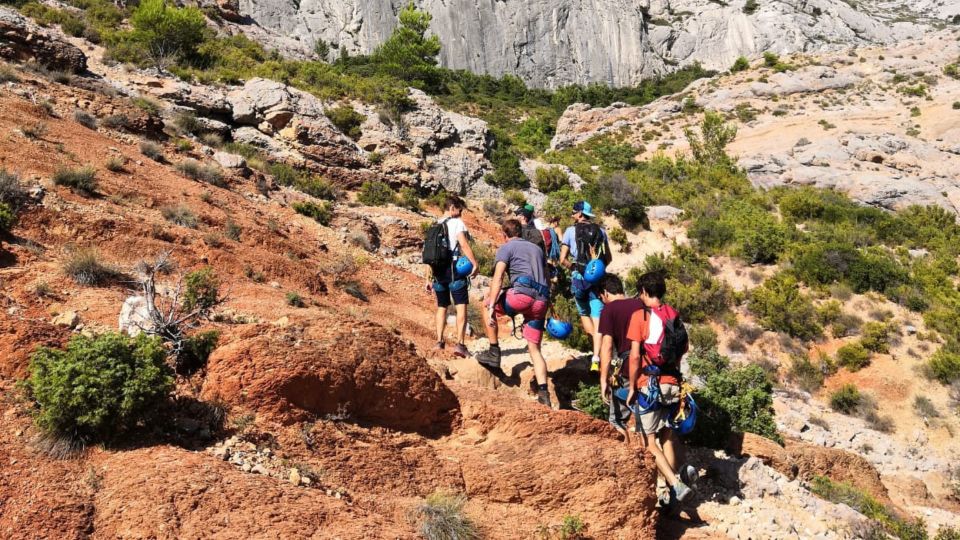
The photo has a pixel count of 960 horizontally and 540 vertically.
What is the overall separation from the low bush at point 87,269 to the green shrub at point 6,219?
0.73 meters

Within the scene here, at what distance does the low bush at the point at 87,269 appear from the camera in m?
5.47

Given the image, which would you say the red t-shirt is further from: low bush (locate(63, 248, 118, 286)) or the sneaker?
low bush (locate(63, 248, 118, 286))

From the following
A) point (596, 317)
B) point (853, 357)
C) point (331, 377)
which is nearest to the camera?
point (331, 377)

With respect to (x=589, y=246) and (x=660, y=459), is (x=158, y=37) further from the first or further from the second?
(x=660, y=459)

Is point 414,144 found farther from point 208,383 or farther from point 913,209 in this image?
point 913,209

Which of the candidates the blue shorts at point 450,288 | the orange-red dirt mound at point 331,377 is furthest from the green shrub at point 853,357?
the orange-red dirt mound at point 331,377

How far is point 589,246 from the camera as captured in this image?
6336 millimetres

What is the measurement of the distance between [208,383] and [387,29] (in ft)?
210

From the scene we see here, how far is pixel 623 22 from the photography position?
67250 mm

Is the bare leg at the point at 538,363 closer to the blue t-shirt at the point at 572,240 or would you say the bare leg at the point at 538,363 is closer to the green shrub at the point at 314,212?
the blue t-shirt at the point at 572,240

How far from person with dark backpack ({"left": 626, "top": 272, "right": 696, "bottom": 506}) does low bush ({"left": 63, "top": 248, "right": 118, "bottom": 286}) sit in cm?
522

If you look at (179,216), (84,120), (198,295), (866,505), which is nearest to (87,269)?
(198,295)

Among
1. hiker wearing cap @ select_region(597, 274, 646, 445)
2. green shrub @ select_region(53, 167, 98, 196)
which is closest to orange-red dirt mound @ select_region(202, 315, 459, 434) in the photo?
hiker wearing cap @ select_region(597, 274, 646, 445)

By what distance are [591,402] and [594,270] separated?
143 centimetres
